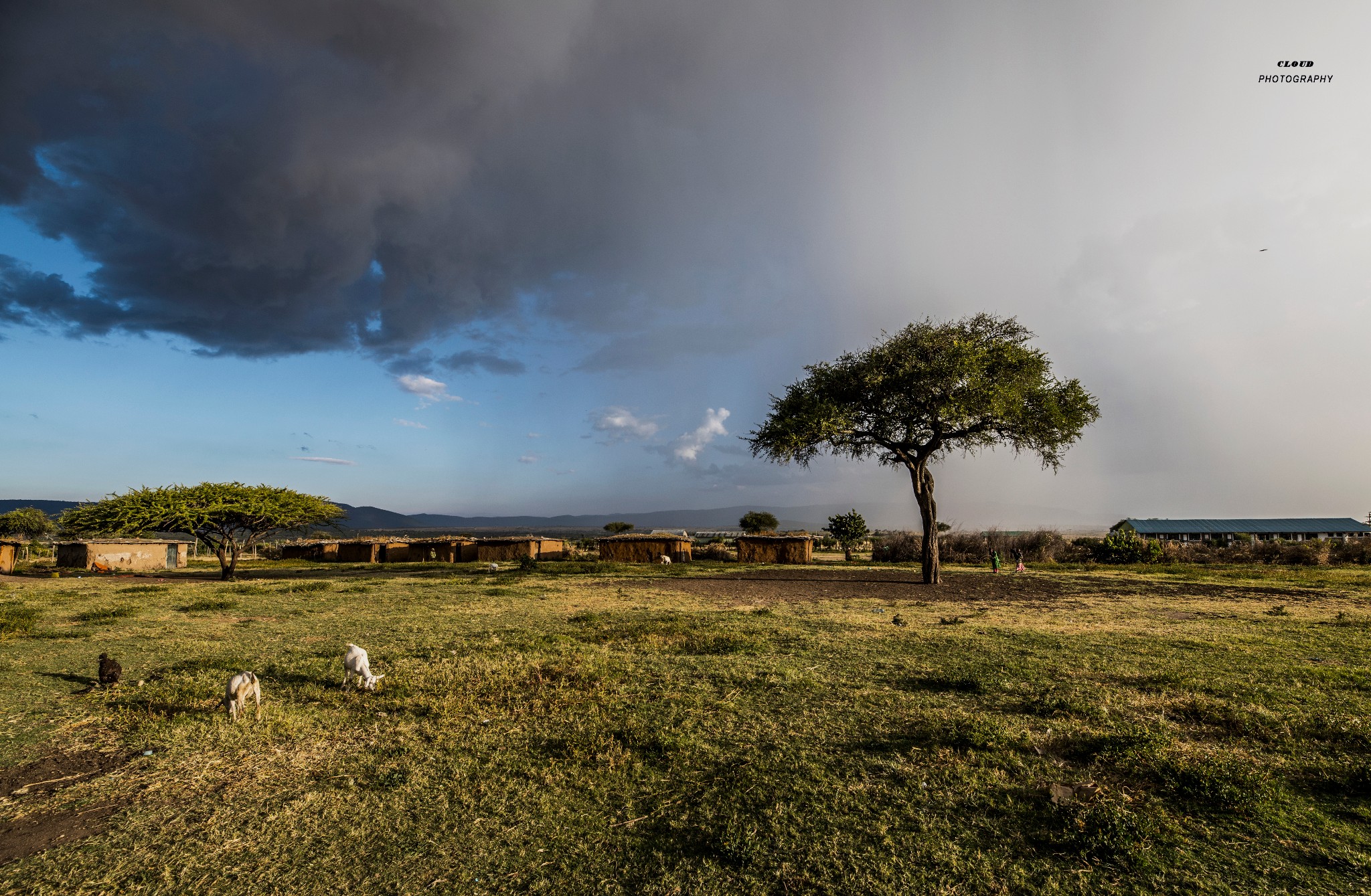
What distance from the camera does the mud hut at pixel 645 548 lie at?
47062mm

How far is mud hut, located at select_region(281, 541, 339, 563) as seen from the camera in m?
53.9

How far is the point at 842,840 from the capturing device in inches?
169

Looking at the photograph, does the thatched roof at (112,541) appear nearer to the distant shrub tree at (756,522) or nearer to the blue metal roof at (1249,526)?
the distant shrub tree at (756,522)

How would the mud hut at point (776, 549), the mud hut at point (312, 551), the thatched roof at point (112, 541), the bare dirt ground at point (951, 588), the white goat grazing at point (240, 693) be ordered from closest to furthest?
the white goat grazing at point (240, 693), the bare dirt ground at point (951, 588), the thatched roof at point (112, 541), the mud hut at point (776, 549), the mud hut at point (312, 551)

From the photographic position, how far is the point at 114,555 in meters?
40.9

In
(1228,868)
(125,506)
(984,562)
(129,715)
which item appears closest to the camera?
(1228,868)

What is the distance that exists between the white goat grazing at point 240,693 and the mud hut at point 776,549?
40.2 m

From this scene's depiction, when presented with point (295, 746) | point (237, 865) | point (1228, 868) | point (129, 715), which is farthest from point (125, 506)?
point (1228, 868)

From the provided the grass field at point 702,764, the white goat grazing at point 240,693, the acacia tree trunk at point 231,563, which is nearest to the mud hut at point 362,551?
the acacia tree trunk at point 231,563

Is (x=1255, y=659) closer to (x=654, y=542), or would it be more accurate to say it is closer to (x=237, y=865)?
(x=237, y=865)

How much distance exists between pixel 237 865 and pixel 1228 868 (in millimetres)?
6745

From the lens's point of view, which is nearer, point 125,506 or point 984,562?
point 125,506

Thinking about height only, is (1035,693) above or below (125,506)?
below

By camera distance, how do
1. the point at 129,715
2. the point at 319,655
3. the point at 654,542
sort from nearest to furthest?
the point at 129,715, the point at 319,655, the point at 654,542
